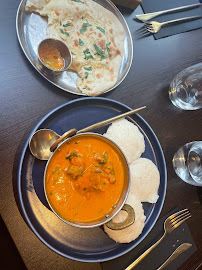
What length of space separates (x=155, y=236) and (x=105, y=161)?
0.64m

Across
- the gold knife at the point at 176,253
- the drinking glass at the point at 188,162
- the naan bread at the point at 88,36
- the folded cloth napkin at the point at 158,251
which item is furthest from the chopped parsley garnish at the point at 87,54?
the gold knife at the point at 176,253

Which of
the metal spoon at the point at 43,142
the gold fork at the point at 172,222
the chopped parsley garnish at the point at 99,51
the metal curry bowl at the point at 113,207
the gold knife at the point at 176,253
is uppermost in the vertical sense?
the chopped parsley garnish at the point at 99,51

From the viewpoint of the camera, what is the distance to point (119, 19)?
197 cm

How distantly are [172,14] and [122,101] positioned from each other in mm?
1020

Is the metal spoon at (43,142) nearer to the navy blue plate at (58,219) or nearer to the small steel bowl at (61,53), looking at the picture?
the navy blue plate at (58,219)

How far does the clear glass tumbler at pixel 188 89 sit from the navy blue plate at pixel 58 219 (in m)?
0.51

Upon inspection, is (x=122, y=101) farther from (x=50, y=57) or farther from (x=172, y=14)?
(x=172, y=14)

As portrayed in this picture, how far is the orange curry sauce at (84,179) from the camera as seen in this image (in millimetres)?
1400

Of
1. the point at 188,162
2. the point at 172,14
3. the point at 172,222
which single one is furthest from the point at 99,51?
the point at 172,222

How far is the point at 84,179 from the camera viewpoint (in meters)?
1.43

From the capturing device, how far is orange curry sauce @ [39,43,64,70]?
163 centimetres

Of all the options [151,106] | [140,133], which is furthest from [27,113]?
[151,106]

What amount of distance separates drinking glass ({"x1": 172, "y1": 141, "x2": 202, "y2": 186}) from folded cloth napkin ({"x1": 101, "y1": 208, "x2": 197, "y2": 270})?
0.83ft

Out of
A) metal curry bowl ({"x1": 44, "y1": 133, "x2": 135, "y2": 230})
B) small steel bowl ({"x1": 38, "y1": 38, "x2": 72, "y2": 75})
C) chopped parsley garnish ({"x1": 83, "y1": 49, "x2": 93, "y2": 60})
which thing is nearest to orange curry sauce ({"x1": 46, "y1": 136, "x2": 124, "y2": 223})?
metal curry bowl ({"x1": 44, "y1": 133, "x2": 135, "y2": 230})
